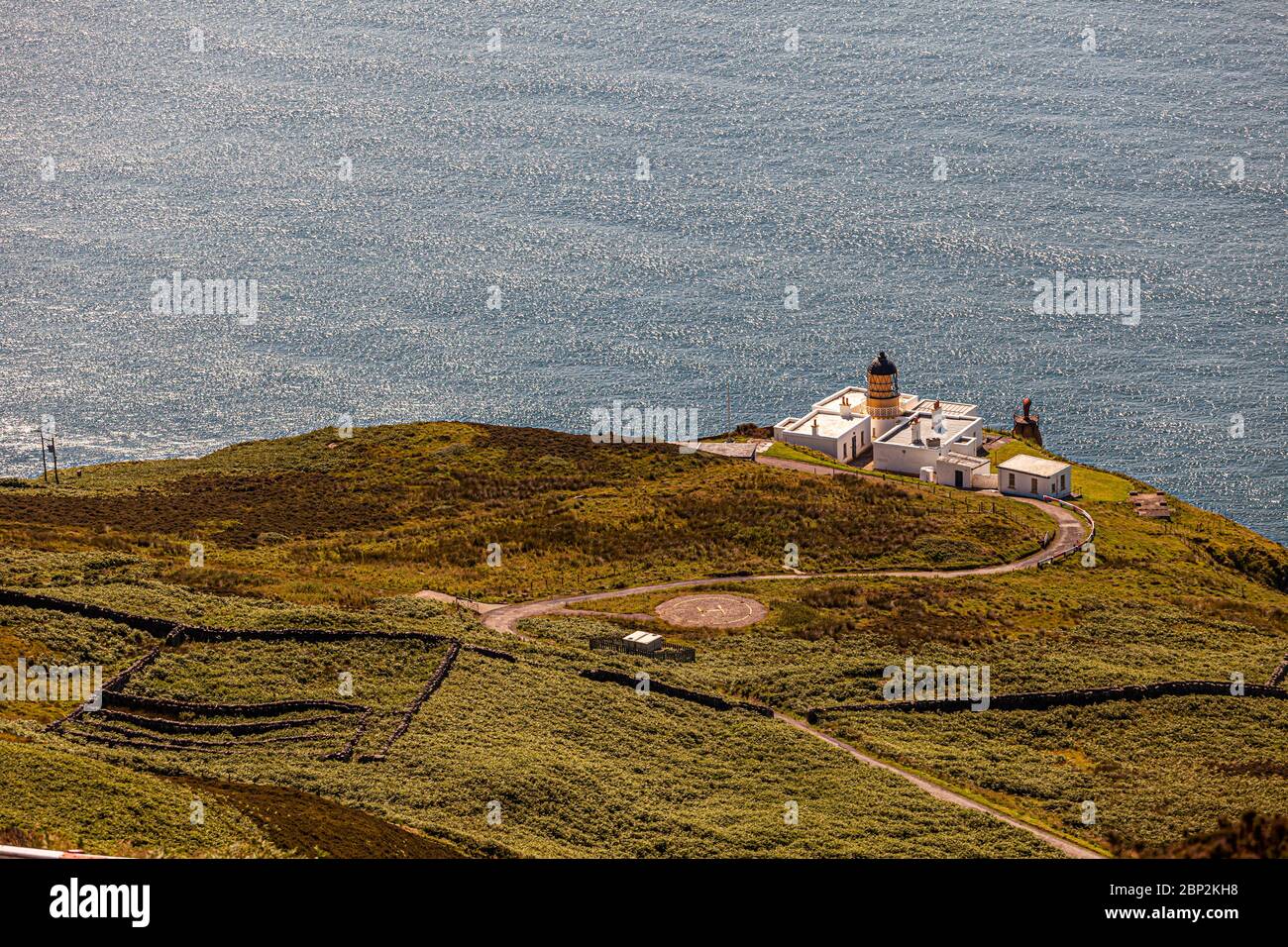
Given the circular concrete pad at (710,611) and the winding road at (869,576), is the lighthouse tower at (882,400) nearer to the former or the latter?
the winding road at (869,576)

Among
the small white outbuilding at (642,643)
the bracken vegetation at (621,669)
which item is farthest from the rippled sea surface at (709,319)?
the small white outbuilding at (642,643)

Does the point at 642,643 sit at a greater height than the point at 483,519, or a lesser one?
lesser

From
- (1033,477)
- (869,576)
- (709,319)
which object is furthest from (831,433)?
(709,319)

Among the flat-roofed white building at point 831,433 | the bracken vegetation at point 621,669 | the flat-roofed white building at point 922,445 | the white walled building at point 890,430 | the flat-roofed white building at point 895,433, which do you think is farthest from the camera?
the flat-roofed white building at point 831,433

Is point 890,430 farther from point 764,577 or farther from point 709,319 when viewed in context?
point 709,319
